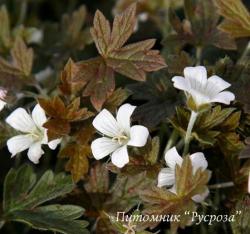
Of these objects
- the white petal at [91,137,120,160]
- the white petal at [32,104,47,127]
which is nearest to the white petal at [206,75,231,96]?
the white petal at [91,137,120,160]

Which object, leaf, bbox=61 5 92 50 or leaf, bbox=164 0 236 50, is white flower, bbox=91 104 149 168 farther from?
leaf, bbox=61 5 92 50

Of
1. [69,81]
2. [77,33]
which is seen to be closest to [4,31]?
[77,33]

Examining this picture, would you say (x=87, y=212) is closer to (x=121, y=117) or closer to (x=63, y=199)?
(x=63, y=199)

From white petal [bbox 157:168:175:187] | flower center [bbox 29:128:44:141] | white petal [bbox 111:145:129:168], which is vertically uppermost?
white petal [bbox 111:145:129:168]

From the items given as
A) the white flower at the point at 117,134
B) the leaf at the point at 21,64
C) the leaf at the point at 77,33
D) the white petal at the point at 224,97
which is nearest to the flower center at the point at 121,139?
the white flower at the point at 117,134

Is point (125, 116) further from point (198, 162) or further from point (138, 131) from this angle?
point (198, 162)
